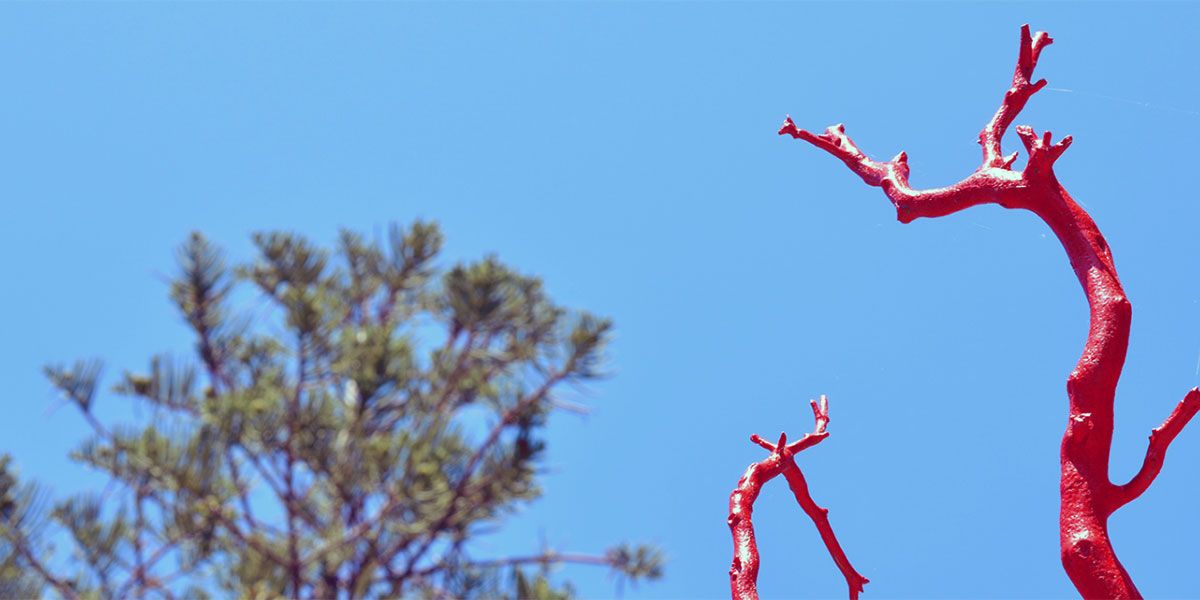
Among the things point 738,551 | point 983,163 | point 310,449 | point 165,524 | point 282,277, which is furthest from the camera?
point 282,277

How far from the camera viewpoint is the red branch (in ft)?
5.94

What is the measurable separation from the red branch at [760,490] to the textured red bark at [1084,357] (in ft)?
1.35

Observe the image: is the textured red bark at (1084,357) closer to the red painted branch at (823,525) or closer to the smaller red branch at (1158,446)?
the smaller red branch at (1158,446)

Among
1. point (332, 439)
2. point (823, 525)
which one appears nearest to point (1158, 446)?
point (823, 525)

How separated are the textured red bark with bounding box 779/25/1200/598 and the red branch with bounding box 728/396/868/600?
0.41 meters

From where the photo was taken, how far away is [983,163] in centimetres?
201

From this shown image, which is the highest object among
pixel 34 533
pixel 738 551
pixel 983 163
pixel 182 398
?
pixel 182 398

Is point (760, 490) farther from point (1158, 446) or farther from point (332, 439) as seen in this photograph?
point (332, 439)

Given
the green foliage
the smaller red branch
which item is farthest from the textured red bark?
the green foliage

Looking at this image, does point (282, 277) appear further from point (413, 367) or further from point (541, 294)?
point (541, 294)

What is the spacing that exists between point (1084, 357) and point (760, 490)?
1.91 ft

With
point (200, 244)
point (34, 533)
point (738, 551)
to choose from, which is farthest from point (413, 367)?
point (738, 551)

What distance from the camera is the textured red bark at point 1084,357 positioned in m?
1.65

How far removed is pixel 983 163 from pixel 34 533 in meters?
4.82
